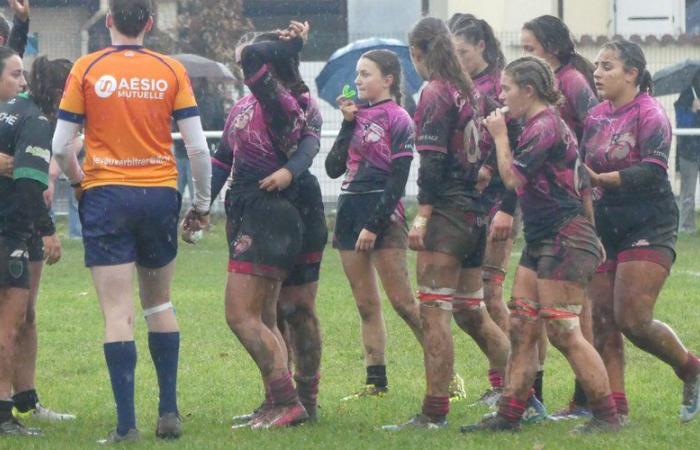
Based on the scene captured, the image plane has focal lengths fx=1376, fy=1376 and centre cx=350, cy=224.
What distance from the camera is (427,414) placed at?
7109 millimetres

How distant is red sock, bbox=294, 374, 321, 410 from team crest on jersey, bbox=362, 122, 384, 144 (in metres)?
1.50

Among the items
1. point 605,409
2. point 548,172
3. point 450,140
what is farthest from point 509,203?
point 605,409

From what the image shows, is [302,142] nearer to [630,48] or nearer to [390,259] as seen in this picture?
[390,259]

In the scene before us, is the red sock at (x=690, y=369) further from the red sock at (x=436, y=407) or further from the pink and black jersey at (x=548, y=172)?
the red sock at (x=436, y=407)

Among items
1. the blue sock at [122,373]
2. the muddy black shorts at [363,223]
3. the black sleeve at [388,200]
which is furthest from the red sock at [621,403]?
the blue sock at [122,373]

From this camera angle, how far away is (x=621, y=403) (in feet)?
23.6

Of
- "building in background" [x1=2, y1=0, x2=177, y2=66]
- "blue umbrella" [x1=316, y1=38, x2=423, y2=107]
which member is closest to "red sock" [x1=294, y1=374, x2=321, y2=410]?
"blue umbrella" [x1=316, y1=38, x2=423, y2=107]

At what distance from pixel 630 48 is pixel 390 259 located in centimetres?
195

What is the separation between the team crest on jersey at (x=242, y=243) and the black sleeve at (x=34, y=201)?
1017 millimetres

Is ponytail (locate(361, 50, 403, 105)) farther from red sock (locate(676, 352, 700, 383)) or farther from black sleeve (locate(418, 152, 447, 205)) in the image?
red sock (locate(676, 352, 700, 383))

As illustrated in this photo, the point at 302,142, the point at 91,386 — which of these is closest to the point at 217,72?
the point at 91,386

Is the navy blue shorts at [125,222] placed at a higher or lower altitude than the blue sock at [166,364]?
higher

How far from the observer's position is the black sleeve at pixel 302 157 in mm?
7133

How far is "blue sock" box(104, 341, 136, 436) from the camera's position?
6609 millimetres
